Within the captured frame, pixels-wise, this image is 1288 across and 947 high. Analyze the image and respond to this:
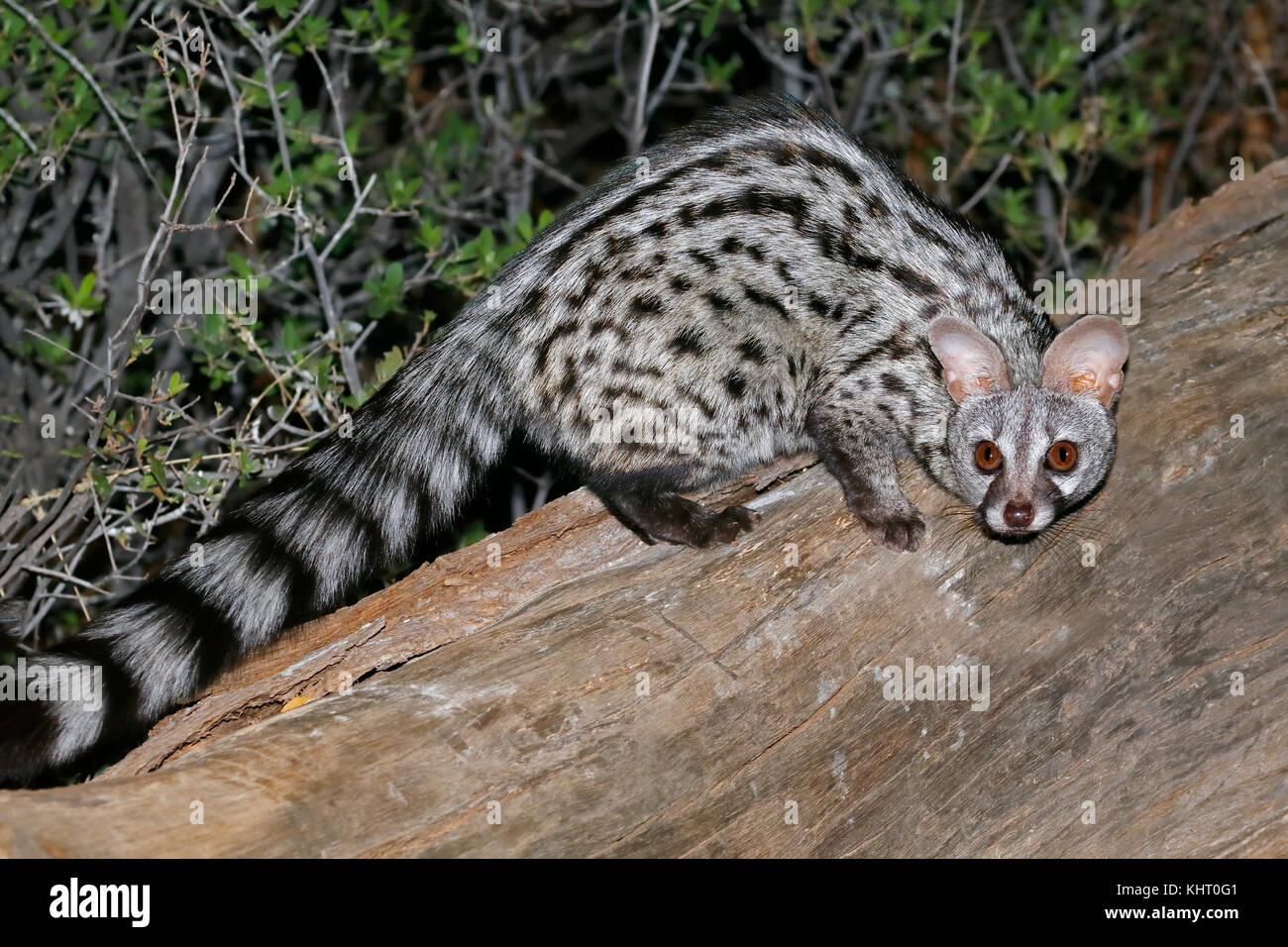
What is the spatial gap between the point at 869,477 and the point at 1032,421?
24.7 inches

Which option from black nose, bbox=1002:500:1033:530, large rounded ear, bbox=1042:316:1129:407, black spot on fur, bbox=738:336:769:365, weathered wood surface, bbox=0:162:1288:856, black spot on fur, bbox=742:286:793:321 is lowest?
weathered wood surface, bbox=0:162:1288:856

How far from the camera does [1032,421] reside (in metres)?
4.68

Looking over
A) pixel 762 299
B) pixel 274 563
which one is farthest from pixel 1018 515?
pixel 274 563

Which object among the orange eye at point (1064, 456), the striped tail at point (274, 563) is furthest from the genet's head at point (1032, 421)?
the striped tail at point (274, 563)

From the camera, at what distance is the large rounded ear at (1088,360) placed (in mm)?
4566

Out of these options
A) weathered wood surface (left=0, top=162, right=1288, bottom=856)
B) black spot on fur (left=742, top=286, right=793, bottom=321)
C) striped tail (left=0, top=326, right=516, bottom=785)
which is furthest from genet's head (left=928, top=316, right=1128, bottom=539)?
striped tail (left=0, top=326, right=516, bottom=785)

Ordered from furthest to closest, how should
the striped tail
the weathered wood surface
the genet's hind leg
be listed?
the genet's hind leg < the striped tail < the weathered wood surface

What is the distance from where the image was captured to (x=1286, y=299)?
5.10 m

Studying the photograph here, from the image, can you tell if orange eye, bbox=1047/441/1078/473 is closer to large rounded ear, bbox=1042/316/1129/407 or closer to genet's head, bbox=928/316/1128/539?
genet's head, bbox=928/316/1128/539

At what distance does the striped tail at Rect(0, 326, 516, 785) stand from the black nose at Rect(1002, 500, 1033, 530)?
1.93 m

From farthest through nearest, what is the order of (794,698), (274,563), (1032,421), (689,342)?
(689,342)
(1032,421)
(274,563)
(794,698)

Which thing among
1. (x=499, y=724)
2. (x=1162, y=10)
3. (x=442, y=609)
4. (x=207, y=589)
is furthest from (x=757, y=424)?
(x=1162, y=10)

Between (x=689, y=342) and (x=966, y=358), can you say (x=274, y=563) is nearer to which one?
(x=689, y=342)

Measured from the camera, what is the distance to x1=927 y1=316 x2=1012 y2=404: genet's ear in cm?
467
